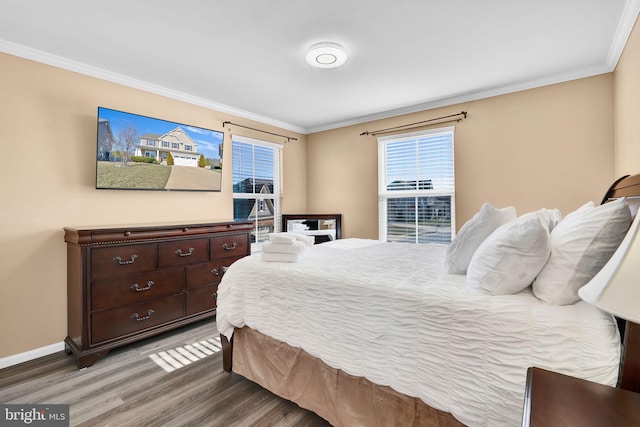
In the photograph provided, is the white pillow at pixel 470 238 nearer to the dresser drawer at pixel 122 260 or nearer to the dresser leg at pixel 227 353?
the dresser leg at pixel 227 353

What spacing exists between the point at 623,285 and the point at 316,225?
418 cm

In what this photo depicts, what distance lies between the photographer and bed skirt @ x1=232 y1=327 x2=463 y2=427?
1349mm

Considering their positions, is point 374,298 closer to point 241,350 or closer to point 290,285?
point 290,285

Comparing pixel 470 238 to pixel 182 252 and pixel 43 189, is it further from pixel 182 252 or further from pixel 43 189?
pixel 43 189

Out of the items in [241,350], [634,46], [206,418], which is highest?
[634,46]

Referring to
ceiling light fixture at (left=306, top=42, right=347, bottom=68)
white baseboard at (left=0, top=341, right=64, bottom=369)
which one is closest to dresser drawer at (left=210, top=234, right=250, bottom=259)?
white baseboard at (left=0, top=341, right=64, bottom=369)

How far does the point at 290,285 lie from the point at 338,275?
0.99 ft

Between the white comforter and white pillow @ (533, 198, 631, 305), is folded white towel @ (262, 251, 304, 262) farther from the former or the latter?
white pillow @ (533, 198, 631, 305)

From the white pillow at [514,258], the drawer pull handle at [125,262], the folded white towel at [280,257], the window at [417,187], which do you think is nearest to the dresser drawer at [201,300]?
the drawer pull handle at [125,262]

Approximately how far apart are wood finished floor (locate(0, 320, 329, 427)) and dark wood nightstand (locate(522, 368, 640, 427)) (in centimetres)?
129

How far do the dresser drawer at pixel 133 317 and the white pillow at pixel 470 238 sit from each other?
2.49 meters

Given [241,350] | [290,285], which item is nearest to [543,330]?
[290,285]

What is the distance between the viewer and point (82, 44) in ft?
7.81

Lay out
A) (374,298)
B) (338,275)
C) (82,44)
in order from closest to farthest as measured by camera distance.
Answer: (374,298), (338,275), (82,44)
